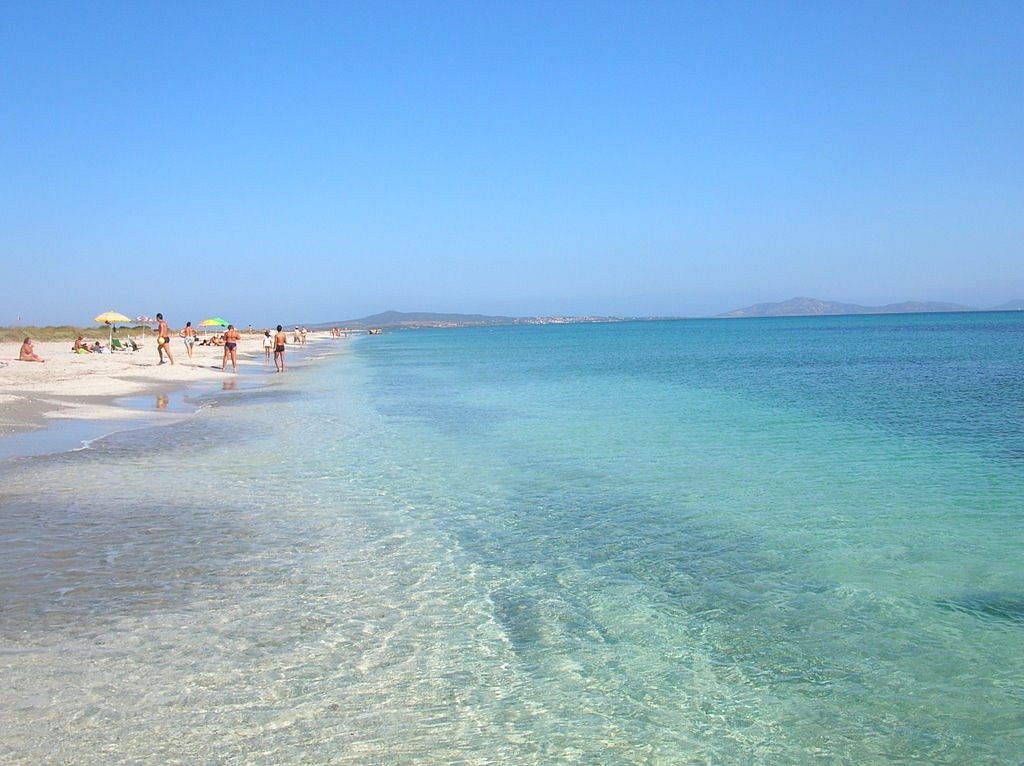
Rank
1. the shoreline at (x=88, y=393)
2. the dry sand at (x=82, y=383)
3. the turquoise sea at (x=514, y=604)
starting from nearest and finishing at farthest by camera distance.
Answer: the turquoise sea at (x=514, y=604), the shoreline at (x=88, y=393), the dry sand at (x=82, y=383)

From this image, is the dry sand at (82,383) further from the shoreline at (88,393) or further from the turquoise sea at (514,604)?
the turquoise sea at (514,604)

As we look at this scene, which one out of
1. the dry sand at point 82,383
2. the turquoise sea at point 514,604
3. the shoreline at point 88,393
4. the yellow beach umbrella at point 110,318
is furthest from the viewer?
the yellow beach umbrella at point 110,318

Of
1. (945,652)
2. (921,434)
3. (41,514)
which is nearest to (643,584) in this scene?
(945,652)

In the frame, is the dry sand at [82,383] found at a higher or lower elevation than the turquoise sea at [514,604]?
higher

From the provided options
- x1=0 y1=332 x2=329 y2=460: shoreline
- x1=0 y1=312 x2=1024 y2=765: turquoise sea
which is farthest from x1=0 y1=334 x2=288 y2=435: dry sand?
x1=0 y1=312 x2=1024 y2=765: turquoise sea

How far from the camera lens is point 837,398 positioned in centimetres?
2444

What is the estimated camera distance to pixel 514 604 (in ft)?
22.1

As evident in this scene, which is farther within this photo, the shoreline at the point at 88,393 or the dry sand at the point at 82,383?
the dry sand at the point at 82,383

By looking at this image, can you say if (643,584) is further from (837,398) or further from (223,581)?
(837,398)

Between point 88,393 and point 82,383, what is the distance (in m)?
2.62

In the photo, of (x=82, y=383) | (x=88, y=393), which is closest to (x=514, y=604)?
(x=88, y=393)

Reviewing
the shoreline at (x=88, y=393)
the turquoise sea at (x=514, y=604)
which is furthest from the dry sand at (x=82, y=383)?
the turquoise sea at (x=514, y=604)

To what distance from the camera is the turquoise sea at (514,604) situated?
460 centimetres

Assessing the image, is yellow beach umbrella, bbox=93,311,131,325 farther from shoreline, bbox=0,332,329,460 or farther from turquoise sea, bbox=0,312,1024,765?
turquoise sea, bbox=0,312,1024,765
